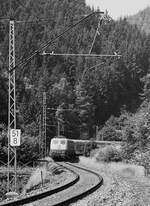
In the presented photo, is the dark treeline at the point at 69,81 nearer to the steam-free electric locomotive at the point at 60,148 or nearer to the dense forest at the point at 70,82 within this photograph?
the dense forest at the point at 70,82

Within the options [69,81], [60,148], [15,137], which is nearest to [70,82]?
[69,81]

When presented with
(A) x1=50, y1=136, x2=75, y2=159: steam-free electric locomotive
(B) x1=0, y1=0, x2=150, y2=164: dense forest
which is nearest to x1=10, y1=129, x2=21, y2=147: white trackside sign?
(A) x1=50, y1=136, x2=75, y2=159: steam-free electric locomotive

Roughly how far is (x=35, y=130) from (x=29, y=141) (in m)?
26.6

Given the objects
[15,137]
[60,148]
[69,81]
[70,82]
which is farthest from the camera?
[70,82]

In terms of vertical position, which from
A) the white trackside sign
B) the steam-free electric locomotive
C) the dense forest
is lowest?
the steam-free electric locomotive

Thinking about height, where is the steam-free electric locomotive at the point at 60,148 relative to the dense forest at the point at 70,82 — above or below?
below

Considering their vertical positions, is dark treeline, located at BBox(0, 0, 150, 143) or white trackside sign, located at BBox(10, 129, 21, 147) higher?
dark treeline, located at BBox(0, 0, 150, 143)

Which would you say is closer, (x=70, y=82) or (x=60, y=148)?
(x=60, y=148)

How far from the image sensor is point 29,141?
1468 inches

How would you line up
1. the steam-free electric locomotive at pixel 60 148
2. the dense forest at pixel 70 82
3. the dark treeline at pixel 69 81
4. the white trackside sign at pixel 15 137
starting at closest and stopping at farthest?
the white trackside sign at pixel 15 137, the steam-free electric locomotive at pixel 60 148, the dense forest at pixel 70 82, the dark treeline at pixel 69 81

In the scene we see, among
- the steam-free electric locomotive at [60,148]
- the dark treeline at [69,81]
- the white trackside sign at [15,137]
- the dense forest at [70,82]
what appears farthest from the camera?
the dark treeline at [69,81]

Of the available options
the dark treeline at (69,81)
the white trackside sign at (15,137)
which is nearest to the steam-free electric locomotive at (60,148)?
the white trackside sign at (15,137)

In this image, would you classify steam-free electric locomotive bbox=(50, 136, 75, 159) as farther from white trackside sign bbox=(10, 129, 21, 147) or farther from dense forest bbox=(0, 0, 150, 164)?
white trackside sign bbox=(10, 129, 21, 147)

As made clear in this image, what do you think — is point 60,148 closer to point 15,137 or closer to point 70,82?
point 15,137
